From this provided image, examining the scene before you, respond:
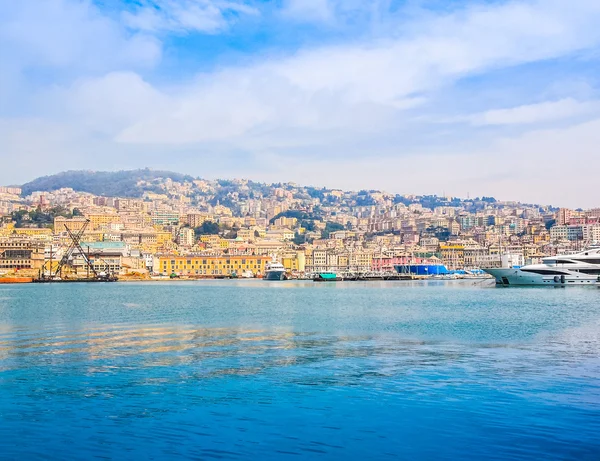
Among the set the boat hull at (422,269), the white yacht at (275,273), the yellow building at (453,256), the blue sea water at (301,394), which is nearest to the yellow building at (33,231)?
the white yacht at (275,273)

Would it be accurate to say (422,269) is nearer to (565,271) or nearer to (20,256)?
(565,271)

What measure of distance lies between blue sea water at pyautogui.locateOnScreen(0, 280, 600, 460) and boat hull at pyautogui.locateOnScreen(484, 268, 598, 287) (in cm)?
3521

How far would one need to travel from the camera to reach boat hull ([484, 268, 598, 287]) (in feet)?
173

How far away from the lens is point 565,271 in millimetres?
53344

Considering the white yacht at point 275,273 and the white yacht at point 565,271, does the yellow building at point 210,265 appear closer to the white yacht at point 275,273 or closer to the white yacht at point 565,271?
the white yacht at point 275,273

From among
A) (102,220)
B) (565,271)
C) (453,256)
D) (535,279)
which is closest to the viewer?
(565,271)

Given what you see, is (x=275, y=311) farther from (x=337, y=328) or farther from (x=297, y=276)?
(x=297, y=276)

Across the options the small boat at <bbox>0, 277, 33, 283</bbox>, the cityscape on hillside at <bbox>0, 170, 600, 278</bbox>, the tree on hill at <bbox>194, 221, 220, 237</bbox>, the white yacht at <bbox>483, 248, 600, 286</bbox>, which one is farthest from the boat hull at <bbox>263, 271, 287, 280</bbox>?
the tree on hill at <bbox>194, 221, 220, 237</bbox>

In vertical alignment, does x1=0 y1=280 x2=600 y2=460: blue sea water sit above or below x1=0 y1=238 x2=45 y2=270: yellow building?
below

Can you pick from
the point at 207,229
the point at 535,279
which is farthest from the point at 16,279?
the point at 207,229

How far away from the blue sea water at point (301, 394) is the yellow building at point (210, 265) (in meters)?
93.2

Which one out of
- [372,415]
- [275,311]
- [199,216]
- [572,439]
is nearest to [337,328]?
[275,311]

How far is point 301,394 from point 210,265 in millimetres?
104228

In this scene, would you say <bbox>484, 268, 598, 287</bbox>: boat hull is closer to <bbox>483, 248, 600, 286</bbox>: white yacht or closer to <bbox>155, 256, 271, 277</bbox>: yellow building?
<bbox>483, 248, 600, 286</bbox>: white yacht
